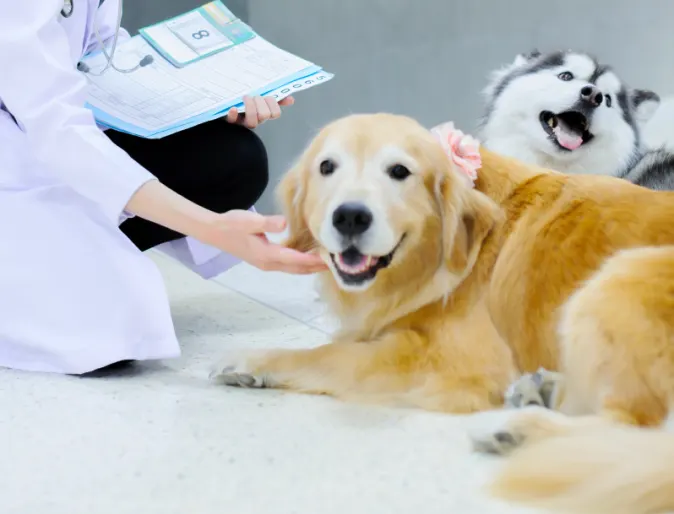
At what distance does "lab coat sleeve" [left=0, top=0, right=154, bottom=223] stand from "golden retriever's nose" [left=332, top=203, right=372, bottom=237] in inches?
12.1

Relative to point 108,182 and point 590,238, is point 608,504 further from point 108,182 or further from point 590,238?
point 108,182

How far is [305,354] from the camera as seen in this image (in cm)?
141

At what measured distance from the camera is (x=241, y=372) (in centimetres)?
141

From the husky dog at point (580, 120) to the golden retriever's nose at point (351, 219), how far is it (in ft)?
3.98

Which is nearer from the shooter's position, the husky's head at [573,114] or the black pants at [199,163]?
the black pants at [199,163]

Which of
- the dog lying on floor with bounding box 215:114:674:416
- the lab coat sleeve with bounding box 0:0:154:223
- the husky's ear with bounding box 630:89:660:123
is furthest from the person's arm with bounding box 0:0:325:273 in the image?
the husky's ear with bounding box 630:89:660:123

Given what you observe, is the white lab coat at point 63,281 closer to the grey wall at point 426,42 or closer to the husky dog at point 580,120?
the grey wall at point 426,42

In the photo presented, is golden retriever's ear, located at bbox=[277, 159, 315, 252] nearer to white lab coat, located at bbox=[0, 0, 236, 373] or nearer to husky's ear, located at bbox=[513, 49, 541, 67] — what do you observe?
white lab coat, located at bbox=[0, 0, 236, 373]

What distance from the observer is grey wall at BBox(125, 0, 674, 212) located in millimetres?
2256

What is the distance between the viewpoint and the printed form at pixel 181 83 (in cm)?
154

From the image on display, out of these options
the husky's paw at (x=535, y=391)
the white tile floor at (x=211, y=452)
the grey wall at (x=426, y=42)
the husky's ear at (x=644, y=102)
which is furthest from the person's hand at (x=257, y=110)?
the husky's ear at (x=644, y=102)

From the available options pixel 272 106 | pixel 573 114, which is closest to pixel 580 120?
pixel 573 114

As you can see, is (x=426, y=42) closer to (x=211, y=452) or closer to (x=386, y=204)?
(x=386, y=204)

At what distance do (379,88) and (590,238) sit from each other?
67.3 inches
